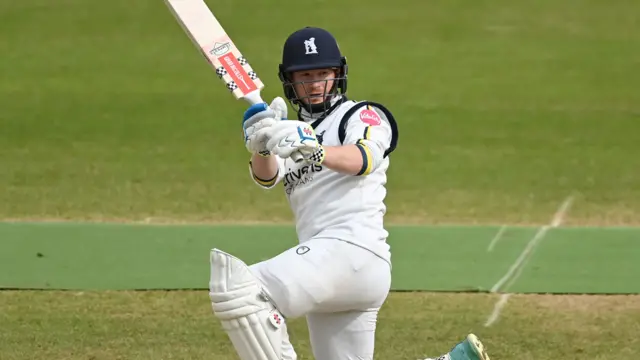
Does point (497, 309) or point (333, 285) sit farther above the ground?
point (333, 285)

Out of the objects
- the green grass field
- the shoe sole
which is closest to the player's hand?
the shoe sole

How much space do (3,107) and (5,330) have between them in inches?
249

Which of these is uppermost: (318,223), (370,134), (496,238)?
(370,134)

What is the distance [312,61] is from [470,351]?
60.9 inches

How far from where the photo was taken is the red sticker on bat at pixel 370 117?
15.0ft

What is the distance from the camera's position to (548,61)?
Answer: 43.1 feet

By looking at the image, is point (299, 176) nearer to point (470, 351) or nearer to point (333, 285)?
point (333, 285)

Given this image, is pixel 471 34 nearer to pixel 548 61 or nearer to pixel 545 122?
pixel 548 61

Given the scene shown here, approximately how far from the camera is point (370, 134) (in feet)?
14.7

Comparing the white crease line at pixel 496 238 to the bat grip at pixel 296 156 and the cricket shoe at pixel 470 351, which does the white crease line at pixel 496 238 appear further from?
the bat grip at pixel 296 156

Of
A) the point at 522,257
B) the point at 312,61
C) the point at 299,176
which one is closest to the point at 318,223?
the point at 299,176

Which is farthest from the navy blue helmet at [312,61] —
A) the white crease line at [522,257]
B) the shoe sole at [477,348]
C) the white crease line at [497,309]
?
the white crease line at [522,257]

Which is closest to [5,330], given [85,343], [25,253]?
[85,343]

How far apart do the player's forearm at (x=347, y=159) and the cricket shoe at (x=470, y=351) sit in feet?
3.87
